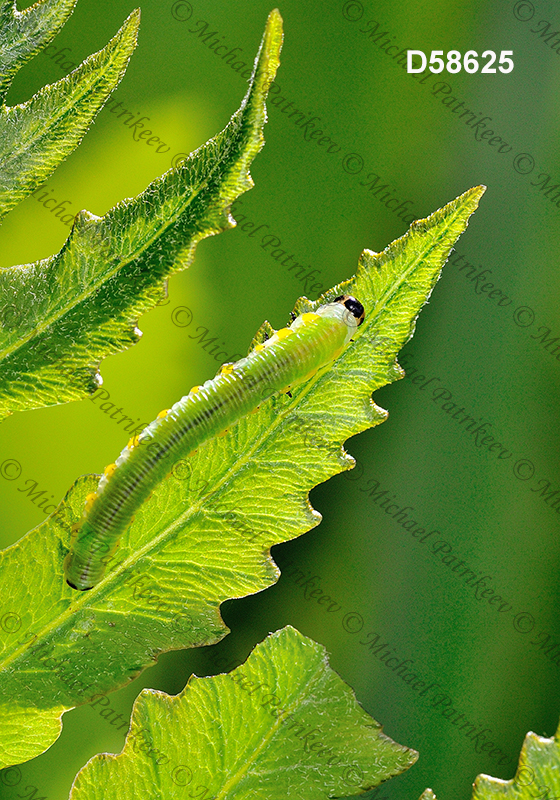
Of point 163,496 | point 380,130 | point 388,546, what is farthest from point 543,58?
point 163,496

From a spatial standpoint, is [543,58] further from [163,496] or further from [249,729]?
[249,729]

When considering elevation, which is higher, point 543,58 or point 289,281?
point 543,58
